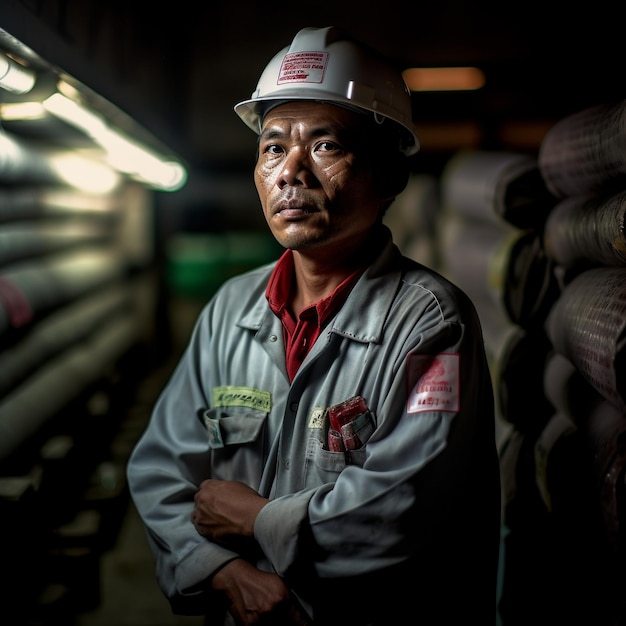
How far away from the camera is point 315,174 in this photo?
78.9 inches

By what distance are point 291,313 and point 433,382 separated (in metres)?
0.60

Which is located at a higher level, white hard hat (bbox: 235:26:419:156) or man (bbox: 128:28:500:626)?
white hard hat (bbox: 235:26:419:156)

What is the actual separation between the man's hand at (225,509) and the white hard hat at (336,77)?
1136 mm

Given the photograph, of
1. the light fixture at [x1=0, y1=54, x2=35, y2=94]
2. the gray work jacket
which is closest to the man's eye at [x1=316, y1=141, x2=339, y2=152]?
the gray work jacket

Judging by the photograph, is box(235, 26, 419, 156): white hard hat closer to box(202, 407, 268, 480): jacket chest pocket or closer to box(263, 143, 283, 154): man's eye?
box(263, 143, 283, 154): man's eye

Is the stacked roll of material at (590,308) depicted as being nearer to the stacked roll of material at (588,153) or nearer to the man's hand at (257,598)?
the stacked roll of material at (588,153)

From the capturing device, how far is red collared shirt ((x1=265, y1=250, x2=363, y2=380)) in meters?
2.08

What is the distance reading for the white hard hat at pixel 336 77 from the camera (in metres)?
→ 2.01

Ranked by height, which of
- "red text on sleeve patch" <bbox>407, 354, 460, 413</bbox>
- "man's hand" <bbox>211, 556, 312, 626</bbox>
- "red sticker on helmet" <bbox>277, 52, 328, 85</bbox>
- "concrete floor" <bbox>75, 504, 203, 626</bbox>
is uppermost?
"red sticker on helmet" <bbox>277, 52, 328, 85</bbox>

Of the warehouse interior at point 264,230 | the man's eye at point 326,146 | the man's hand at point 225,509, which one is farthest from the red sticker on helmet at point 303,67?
the man's hand at point 225,509

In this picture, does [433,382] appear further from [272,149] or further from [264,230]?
[264,230]

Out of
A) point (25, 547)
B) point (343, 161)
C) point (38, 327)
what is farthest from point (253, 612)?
point (38, 327)

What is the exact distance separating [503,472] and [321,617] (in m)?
1.51

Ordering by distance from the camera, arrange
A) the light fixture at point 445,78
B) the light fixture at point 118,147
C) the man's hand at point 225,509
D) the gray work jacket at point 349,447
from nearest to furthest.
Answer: the gray work jacket at point 349,447 < the man's hand at point 225,509 < the light fixture at point 118,147 < the light fixture at point 445,78
